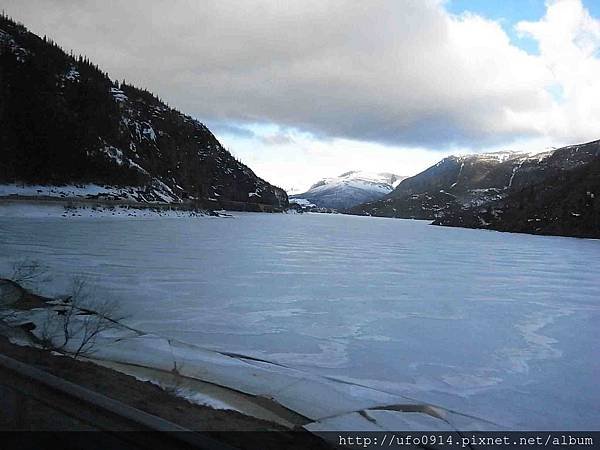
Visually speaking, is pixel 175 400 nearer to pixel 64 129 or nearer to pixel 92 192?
pixel 92 192

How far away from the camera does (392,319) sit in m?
10.6

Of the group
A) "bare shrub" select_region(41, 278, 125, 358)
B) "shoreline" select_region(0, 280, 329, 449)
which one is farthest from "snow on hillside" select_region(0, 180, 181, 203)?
"shoreline" select_region(0, 280, 329, 449)

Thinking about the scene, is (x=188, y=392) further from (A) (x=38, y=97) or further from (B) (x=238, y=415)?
(A) (x=38, y=97)

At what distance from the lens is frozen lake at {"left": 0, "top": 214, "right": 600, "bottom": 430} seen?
6.76 m

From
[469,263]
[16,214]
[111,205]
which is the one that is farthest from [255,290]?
[111,205]

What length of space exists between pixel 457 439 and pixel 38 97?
288 ft

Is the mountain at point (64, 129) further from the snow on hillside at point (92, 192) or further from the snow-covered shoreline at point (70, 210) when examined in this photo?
the snow-covered shoreline at point (70, 210)

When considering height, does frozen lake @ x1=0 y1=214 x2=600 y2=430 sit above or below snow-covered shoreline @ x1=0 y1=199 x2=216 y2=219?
below

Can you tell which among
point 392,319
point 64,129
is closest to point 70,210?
point 64,129

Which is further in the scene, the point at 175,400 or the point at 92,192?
the point at 92,192

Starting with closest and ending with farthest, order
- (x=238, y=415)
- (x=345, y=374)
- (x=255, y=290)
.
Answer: (x=238, y=415) → (x=345, y=374) → (x=255, y=290)

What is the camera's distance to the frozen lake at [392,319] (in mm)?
6758

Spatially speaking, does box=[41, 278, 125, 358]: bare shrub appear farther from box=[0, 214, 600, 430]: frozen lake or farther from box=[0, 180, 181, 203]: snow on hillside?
box=[0, 180, 181, 203]: snow on hillside

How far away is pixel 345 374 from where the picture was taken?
23.5 feet
